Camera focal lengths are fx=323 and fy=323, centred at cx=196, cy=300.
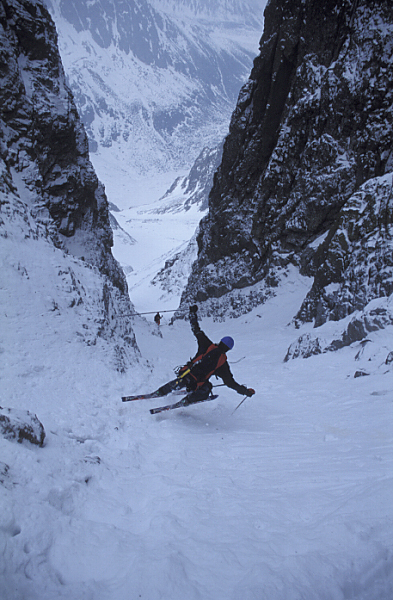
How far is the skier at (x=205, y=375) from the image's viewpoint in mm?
5203

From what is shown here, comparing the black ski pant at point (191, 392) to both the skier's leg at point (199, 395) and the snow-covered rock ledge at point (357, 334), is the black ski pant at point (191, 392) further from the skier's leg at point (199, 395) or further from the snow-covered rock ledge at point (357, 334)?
the snow-covered rock ledge at point (357, 334)

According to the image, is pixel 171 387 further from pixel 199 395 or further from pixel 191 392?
pixel 199 395

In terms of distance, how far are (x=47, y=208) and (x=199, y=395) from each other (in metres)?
16.1

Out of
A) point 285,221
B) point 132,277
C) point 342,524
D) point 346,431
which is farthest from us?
point 132,277

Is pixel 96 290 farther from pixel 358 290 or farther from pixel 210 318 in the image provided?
pixel 210 318

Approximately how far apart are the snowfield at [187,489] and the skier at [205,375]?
420 mm

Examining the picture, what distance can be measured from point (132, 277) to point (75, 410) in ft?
210

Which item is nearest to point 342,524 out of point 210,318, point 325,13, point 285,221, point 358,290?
point 358,290

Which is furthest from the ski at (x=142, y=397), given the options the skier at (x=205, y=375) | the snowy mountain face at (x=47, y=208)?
the snowy mountain face at (x=47, y=208)

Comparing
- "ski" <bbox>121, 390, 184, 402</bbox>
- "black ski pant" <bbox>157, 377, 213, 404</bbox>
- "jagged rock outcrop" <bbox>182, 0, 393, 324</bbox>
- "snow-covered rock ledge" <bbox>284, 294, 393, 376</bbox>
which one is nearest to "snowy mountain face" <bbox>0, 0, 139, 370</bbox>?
"ski" <bbox>121, 390, 184, 402</bbox>

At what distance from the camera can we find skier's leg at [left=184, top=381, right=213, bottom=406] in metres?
5.17

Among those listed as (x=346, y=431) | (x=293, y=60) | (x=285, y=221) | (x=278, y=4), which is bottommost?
(x=346, y=431)

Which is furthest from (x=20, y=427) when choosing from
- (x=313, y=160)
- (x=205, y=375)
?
(x=313, y=160)

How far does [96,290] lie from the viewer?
29.1ft
